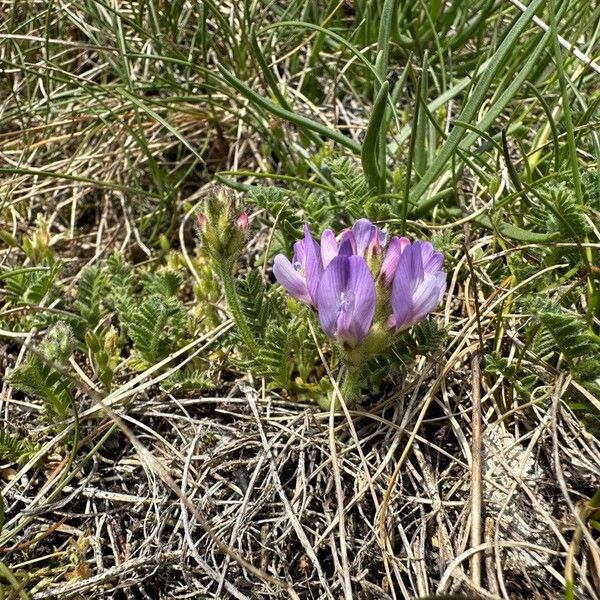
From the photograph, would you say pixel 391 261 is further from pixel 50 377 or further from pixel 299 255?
pixel 50 377

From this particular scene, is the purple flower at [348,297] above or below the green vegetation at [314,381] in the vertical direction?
above

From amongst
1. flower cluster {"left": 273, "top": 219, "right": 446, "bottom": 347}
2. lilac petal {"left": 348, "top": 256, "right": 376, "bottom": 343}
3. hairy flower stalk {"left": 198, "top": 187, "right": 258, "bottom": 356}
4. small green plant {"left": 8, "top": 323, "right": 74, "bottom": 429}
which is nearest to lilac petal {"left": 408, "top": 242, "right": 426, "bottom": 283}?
flower cluster {"left": 273, "top": 219, "right": 446, "bottom": 347}

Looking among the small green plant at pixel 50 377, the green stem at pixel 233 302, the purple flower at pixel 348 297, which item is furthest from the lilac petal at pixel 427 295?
the small green plant at pixel 50 377

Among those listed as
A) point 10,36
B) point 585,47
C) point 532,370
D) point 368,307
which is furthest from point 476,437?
point 10,36

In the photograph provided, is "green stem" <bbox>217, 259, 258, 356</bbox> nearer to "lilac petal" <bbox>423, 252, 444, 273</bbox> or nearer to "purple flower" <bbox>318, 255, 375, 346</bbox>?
"purple flower" <bbox>318, 255, 375, 346</bbox>

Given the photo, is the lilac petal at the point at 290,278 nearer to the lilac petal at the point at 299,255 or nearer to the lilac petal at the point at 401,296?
the lilac petal at the point at 299,255

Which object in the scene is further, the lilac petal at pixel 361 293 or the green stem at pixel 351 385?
the green stem at pixel 351 385
